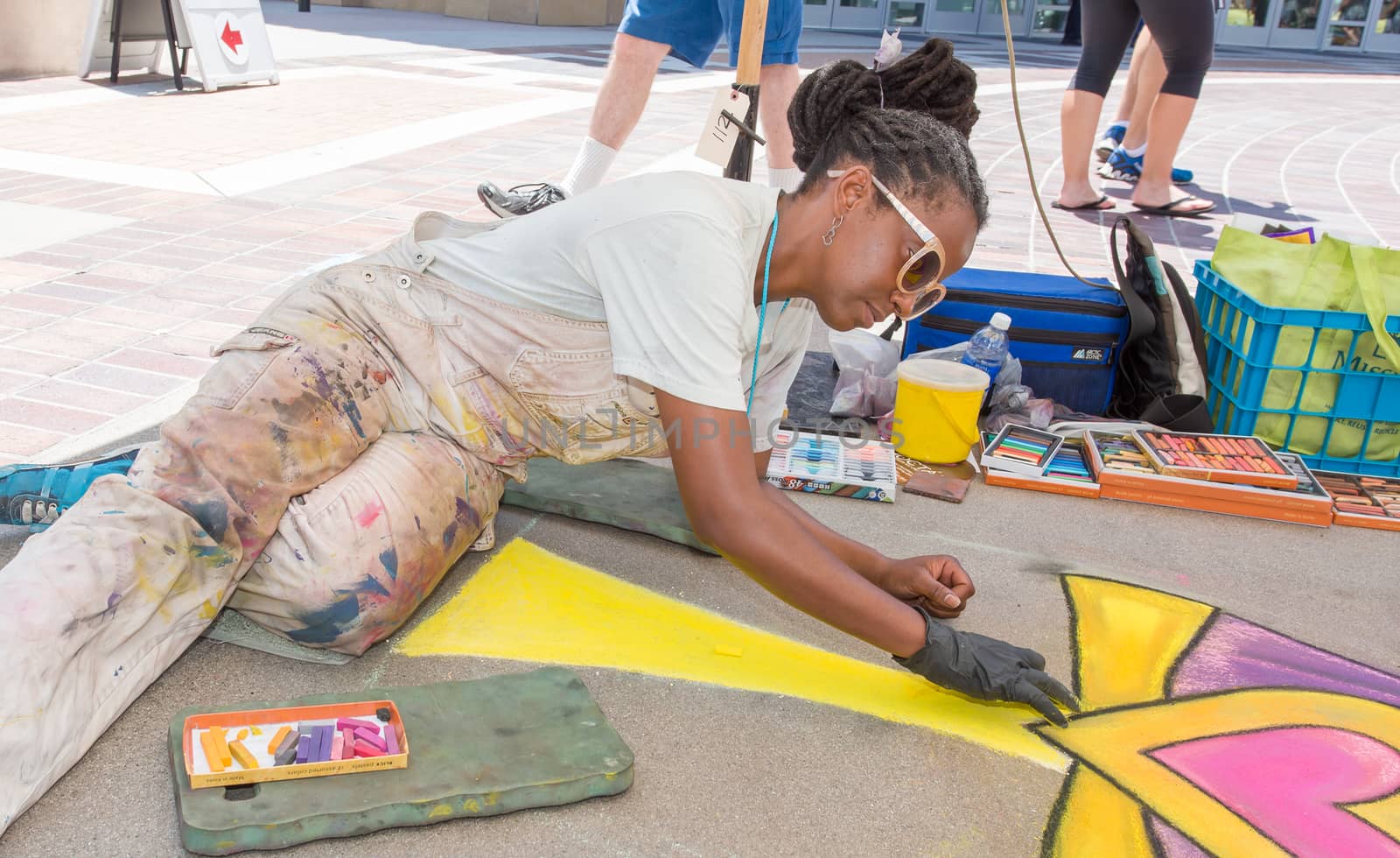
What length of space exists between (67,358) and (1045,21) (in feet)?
62.3

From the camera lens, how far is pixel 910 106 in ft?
6.99

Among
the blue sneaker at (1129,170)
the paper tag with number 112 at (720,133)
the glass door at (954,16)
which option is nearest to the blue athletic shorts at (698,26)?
the paper tag with number 112 at (720,133)

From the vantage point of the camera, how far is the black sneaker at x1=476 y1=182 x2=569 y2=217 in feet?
13.4

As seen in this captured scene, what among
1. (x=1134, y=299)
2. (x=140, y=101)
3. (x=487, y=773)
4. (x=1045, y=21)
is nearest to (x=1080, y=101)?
(x=1134, y=299)

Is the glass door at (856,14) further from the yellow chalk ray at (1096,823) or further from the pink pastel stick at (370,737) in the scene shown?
the pink pastel stick at (370,737)

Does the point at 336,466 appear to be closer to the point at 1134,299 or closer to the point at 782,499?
the point at 782,499

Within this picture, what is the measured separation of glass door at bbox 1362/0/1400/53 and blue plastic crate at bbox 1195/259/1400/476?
18.3 m

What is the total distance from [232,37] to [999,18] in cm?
1332

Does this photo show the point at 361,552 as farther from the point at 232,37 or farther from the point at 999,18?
the point at 999,18

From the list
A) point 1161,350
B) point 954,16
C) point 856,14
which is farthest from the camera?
point 954,16

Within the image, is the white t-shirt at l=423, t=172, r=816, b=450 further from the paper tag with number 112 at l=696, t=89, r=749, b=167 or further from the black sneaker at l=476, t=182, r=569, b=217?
the black sneaker at l=476, t=182, r=569, b=217

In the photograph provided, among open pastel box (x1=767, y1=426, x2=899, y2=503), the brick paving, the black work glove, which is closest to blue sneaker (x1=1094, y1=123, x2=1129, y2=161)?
the brick paving

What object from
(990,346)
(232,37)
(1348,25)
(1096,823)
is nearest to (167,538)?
(1096,823)

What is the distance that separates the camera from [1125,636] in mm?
2324
